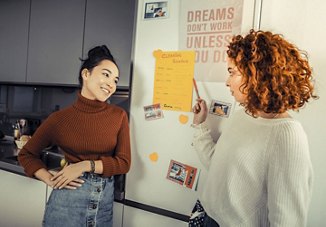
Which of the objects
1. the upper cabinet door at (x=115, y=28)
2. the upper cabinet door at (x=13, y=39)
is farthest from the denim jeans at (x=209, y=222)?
the upper cabinet door at (x=13, y=39)

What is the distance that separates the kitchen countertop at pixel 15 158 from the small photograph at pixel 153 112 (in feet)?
2.71

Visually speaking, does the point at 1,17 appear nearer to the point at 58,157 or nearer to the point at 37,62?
the point at 37,62

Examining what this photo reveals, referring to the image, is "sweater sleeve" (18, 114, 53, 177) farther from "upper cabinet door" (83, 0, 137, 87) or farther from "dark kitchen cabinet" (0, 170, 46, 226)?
"upper cabinet door" (83, 0, 137, 87)

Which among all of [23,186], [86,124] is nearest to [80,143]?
[86,124]

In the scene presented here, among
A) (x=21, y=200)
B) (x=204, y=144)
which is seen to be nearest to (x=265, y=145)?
(x=204, y=144)

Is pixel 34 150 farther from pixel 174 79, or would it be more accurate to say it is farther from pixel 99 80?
pixel 174 79

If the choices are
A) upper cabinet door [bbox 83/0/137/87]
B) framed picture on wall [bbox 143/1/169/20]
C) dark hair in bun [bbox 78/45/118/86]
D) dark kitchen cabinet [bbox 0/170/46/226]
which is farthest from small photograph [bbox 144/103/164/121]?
dark kitchen cabinet [bbox 0/170/46/226]

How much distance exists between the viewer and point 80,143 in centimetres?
115

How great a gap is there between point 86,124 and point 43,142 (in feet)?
0.70

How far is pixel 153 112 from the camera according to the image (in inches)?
49.5

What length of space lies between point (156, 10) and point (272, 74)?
677 mm

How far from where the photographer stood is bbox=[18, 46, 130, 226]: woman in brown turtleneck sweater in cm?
115

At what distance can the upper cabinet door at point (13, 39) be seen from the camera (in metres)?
2.15

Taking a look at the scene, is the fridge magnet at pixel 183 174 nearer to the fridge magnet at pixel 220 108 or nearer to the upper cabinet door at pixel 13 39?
the fridge magnet at pixel 220 108
